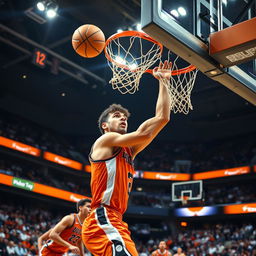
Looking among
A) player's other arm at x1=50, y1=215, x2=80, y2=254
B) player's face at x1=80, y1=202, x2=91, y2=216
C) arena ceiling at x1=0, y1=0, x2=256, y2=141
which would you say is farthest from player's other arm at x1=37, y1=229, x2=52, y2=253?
arena ceiling at x1=0, y1=0, x2=256, y2=141

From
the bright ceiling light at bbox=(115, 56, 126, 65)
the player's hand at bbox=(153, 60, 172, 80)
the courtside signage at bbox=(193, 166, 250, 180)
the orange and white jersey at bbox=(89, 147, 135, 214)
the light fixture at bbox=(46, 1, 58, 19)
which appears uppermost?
the light fixture at bbox=(46, 1, 58, 19)

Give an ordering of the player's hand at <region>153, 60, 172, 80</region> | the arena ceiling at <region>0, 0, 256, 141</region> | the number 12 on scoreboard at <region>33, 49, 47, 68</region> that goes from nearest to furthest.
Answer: the player's hand at <region>153, 60, 172, 80</region> → the arena ceiling at <region>0, 0, 256, 141</region> → the number 12 on scoreboard at <region>33, 49, 47, 68</region>

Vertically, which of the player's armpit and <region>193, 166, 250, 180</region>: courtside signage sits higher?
<region>193, 166, 250, 180</region>: courtside signage

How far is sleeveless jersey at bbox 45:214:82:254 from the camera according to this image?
5782 mm

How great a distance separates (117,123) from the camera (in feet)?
11.2

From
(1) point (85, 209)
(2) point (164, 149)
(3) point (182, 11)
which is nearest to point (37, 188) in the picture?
(2) point (164, 149)

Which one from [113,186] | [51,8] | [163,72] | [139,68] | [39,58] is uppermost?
[51,8]

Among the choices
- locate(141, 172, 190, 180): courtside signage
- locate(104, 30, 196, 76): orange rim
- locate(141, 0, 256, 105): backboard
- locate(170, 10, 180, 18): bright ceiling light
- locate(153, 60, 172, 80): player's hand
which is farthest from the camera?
locate(141, 172, 190, 180): courtside signage

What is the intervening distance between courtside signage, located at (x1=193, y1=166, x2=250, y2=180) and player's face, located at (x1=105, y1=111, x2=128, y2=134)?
840 inches

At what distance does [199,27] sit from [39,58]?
46.7 feet

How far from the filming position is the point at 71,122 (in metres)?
27.8

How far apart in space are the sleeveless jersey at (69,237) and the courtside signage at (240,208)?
56.5ft

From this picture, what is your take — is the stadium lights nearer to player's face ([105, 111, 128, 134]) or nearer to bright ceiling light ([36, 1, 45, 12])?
bright ceiling light ([36, 1, 45, 12])

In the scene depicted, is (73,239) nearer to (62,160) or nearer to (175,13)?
(175,13)
